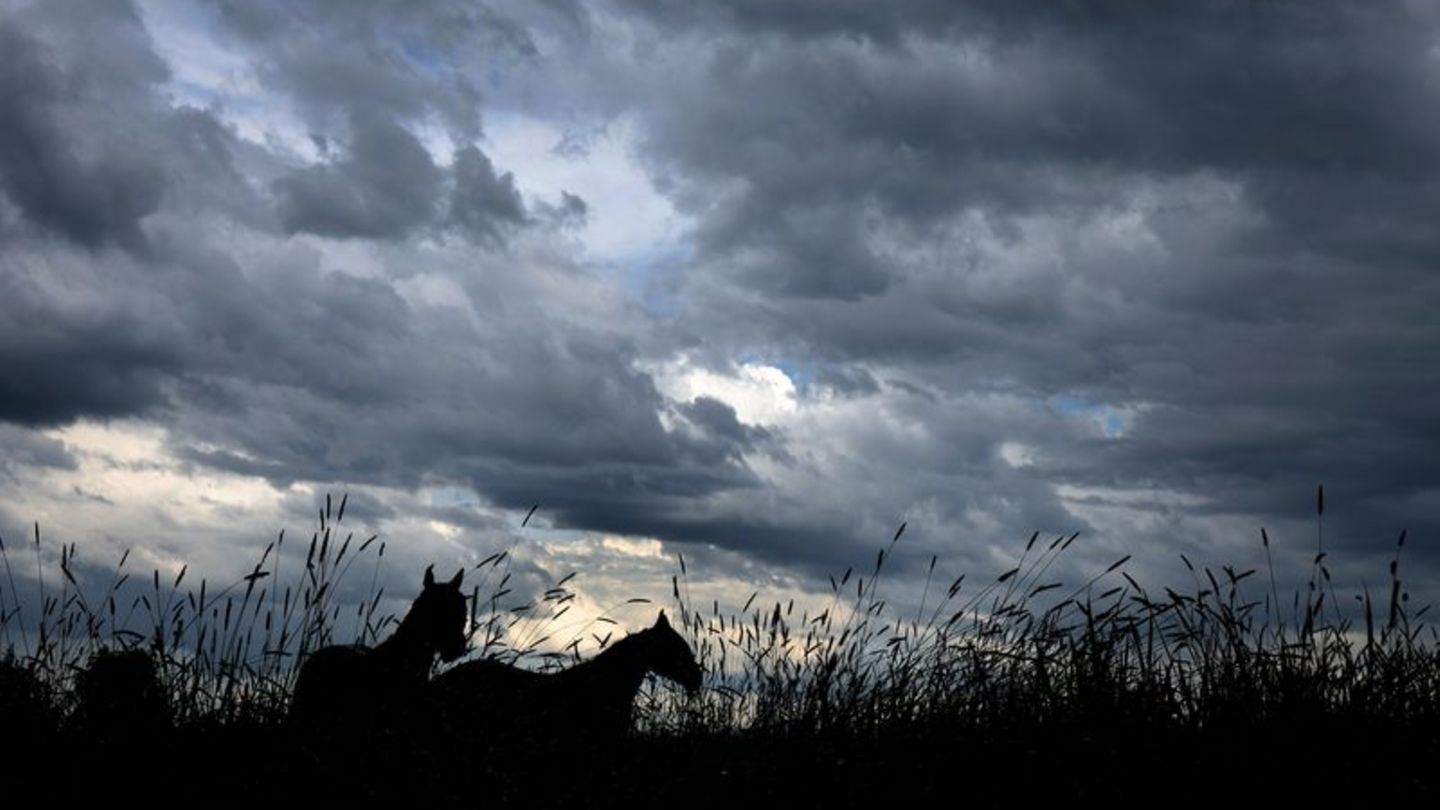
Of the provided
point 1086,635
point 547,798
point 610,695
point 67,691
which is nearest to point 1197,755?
point 1086,635

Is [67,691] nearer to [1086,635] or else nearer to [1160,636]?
[1086,635]

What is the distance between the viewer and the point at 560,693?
30.3 ft

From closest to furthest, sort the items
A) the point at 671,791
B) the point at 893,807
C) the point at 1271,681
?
1. the point at 893,807
2. the point at 671,791
3. the point at 1271,681

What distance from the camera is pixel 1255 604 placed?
22.8 ft

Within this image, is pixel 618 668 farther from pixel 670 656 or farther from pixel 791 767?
pixel 791 767

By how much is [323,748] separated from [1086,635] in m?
4.12

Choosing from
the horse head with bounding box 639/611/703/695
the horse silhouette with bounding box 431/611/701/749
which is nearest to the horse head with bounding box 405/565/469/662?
the horse silhouette with bounding box 431/611/701/749

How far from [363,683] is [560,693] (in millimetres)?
2364

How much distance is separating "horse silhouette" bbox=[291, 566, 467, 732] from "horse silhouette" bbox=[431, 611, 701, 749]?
0.81 feet

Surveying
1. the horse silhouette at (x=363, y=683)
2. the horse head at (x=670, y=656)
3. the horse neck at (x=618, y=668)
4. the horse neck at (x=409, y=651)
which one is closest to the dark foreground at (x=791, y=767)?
the horse silhouette at (x=363, y=683)

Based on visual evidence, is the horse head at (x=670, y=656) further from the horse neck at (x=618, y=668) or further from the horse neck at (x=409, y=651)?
the horse neck at (x=409, y=651)

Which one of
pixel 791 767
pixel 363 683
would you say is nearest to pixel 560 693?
pixel 363 683

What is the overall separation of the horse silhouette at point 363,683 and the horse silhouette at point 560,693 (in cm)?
25

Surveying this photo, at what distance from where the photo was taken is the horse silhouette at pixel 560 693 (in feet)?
21.8
